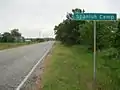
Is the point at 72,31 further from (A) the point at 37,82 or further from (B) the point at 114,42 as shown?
(A) the point at 37,82

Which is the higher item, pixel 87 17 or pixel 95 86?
pixel 87 17

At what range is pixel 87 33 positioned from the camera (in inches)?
1623

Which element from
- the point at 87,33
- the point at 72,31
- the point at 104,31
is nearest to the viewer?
the point at 104,31

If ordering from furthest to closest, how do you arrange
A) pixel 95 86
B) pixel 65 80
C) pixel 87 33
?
pixel 87 33 → pixel 65 80 → pixel 95 86

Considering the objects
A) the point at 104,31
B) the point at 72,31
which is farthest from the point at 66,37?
the point at 104,31

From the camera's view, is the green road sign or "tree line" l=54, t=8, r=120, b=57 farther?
"tree line" l=54, t=8, r=120, b=57

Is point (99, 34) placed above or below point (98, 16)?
below

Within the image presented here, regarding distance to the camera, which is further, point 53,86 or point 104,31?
point 104,31

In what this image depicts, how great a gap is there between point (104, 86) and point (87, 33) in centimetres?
2928

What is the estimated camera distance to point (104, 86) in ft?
39.9

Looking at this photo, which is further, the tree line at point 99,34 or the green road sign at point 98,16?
the tree line at point 99,34

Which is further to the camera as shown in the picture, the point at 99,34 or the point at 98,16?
the point at 99,34

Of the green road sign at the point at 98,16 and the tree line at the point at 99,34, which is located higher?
the green road sign at the point at 98,16

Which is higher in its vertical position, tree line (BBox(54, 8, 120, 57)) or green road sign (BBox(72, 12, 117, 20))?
green road sign (BBox(72, 12, 117, 20))
